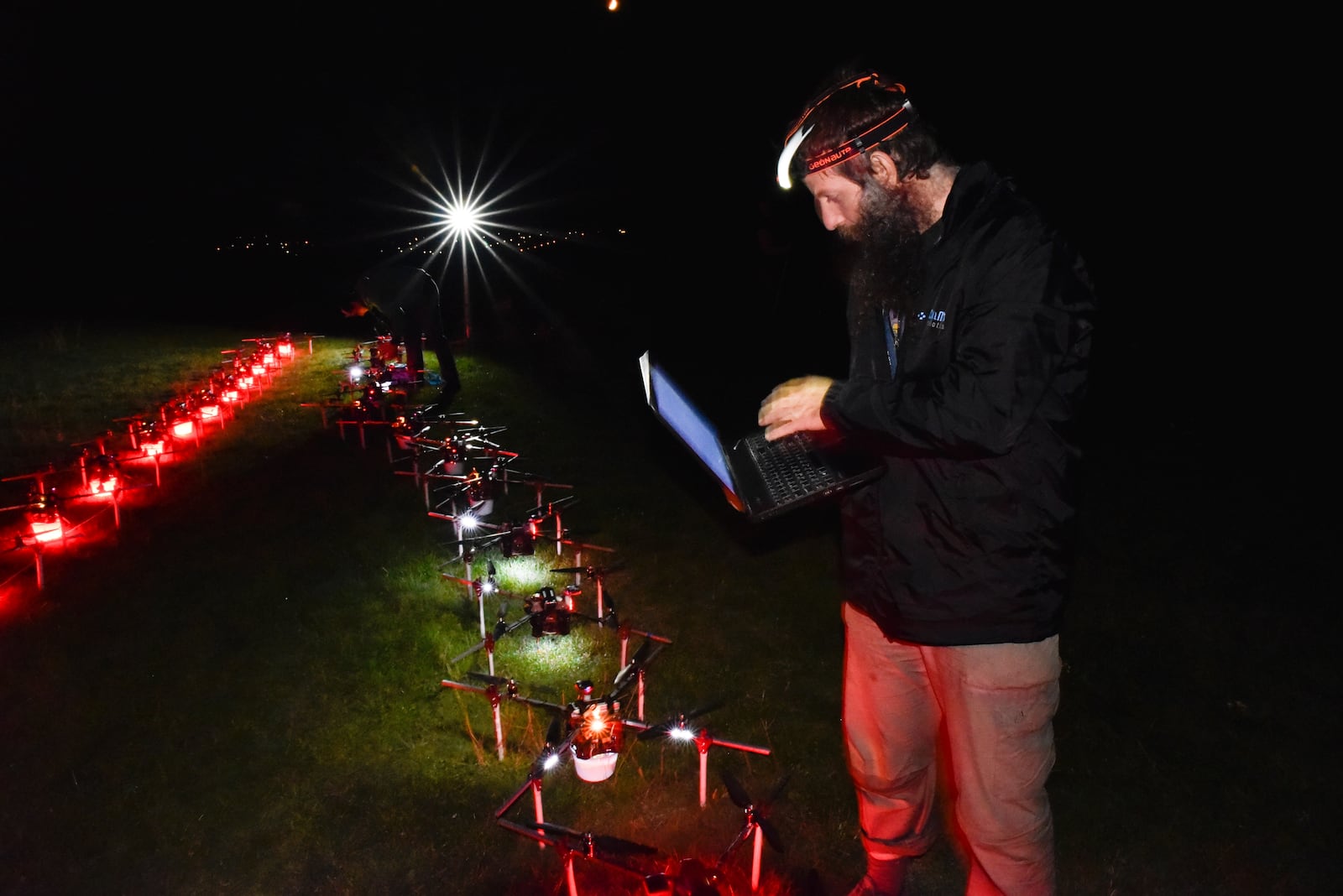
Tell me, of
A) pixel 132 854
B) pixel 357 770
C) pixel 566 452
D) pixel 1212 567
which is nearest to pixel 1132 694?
pixel 1212 567

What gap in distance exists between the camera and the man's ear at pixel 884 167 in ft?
6.81

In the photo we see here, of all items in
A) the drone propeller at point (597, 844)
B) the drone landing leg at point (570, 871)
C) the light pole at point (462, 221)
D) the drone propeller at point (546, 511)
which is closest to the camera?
the drone landing leg at point (570, 871)

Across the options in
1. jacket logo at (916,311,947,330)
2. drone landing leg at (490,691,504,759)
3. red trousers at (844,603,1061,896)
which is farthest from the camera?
drone landing leg at (490,691,504,759)

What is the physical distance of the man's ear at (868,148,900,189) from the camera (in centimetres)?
208

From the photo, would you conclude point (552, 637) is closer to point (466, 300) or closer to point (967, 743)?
point (967, 743)

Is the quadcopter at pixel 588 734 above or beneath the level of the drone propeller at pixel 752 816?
above

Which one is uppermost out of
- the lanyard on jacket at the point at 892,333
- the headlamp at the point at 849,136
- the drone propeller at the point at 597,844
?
the headlamp at the point at 849,136

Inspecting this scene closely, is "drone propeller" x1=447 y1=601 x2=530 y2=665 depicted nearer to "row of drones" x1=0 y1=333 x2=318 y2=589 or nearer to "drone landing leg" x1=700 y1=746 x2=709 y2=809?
"drone landing leg" x1=700 y1=746 x2=709 y2=809

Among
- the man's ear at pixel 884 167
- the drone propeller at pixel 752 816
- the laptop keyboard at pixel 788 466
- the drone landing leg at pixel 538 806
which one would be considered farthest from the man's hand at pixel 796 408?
the drone landing leg at pixel 538 806

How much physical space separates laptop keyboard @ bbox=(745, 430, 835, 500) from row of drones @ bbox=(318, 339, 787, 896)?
4.82 ft

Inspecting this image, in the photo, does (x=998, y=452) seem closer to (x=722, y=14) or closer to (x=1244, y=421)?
(x=1244, y=421)

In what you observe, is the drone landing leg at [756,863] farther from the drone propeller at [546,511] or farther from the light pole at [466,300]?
the light pole at [466,300]

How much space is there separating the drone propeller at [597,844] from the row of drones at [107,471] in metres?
4.75

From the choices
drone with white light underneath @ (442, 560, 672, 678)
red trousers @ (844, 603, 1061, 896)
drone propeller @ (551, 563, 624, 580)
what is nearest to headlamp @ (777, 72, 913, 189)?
red trousers @ (844, 603, 1061, 896)
